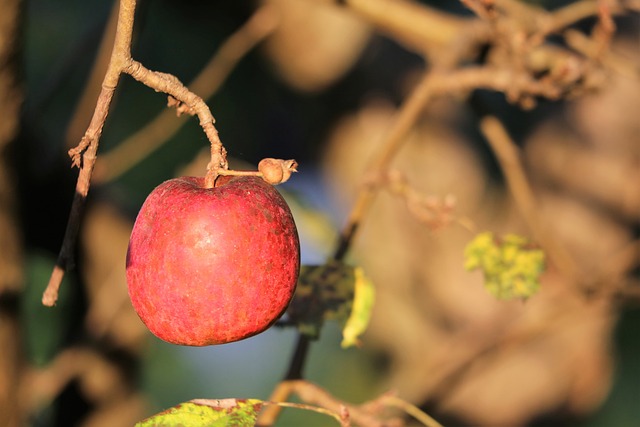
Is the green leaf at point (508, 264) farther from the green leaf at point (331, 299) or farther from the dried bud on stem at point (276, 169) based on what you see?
the dried bud on stem at point (276, 169)

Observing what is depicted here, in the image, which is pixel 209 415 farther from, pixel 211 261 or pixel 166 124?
pixel 166 124

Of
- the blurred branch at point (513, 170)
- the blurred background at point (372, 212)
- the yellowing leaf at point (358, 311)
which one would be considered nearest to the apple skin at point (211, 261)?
the yellowing leaf at point (358, 311)

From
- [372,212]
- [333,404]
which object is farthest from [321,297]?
[372,212]

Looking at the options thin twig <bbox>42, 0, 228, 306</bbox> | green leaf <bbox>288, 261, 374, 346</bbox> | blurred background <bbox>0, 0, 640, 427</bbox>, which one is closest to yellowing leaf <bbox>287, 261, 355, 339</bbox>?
green leaf <bbox>288, 261, 374, 346</bbox>

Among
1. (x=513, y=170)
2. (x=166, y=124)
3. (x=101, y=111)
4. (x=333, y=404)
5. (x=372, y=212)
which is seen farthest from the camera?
(x=372, y=212)

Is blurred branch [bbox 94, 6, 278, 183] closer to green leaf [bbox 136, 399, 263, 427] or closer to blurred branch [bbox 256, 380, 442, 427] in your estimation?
blurred branch [bbox 256, 380, 442, 427]
